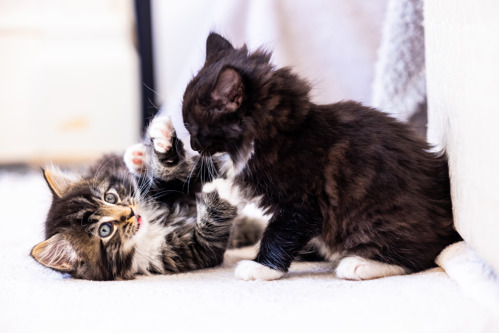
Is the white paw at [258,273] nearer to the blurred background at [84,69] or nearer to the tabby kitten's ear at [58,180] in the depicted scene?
the tabby kitten's ear at [58,180]

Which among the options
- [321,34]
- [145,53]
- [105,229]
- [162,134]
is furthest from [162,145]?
[145,53]

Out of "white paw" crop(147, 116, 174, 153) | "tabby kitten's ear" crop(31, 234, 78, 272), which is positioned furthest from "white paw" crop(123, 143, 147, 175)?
"tabby kitten's ear" crop(31, 234, 78, 272)

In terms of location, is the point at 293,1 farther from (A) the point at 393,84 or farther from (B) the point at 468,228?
(B) the point at 468,228

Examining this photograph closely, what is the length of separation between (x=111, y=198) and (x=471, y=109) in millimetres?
1051

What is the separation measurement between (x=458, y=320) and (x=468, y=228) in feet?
0.77

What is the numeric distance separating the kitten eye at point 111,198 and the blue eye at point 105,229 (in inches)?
3.2

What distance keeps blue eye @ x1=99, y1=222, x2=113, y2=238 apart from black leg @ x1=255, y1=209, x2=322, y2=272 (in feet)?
1.54

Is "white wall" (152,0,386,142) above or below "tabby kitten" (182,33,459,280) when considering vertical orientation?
above

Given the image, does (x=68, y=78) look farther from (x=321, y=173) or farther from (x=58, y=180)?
(x=321, y=173)

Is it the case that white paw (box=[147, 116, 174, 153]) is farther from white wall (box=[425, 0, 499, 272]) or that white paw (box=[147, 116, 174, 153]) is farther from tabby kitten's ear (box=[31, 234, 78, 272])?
white wall (box=[425, 0, 499, 272])

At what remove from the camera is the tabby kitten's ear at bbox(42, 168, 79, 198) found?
5.57 feet

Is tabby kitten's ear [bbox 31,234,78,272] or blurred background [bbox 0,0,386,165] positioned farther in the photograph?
blurred background [bbox 0,0,386,165]

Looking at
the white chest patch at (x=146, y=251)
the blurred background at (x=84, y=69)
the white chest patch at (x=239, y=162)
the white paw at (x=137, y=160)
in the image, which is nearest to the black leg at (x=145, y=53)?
the blurred background at (x=84, y=69)

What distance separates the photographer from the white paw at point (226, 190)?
158 cm
